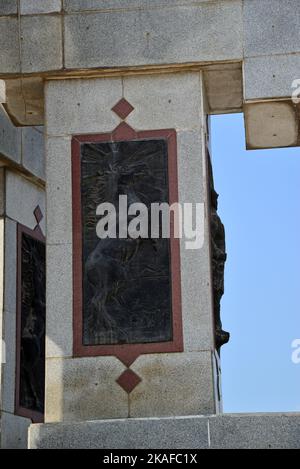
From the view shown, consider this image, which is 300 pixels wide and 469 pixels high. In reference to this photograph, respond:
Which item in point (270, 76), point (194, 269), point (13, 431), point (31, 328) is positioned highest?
point (270, 76)

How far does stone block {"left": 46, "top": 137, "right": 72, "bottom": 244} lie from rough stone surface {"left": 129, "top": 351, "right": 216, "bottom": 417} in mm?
1785

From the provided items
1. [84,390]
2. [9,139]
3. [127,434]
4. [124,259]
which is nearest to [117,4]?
[124,259]

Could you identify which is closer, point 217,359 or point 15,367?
point 217,359

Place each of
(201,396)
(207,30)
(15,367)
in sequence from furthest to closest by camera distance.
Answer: (15,367)
(207,30)
(201,396)

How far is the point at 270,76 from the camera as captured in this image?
679 inches

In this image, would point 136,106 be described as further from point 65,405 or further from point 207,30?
point 65,405

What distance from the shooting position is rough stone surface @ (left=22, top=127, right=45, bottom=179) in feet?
68.2

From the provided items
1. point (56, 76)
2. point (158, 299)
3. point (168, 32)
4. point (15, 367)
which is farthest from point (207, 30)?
point (15, 367)

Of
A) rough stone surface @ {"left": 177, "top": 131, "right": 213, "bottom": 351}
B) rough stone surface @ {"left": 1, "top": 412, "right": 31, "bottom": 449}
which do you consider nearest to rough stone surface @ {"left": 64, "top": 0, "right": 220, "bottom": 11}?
rough stone surface @ {"left": 177, "top": 131, "right": 213, "bottom": 351}

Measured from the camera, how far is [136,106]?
17359mm

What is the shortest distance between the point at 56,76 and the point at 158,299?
2.93 metres

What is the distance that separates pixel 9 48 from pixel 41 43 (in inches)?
15.1

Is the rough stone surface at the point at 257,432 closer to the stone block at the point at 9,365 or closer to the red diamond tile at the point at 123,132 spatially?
the red diamond tile at the point at 123,132

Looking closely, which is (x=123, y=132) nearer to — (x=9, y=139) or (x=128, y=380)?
(x=128, y=380)
